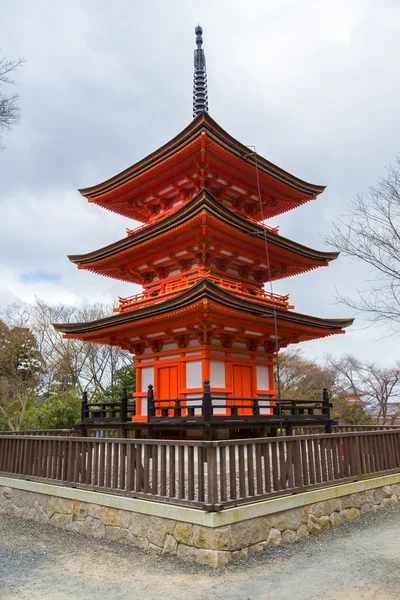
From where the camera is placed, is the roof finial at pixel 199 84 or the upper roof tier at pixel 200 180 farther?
the roof finial at pixel 199 84

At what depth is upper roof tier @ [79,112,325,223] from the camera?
1380cm

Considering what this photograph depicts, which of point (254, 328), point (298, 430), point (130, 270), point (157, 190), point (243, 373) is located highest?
point (157, 190)

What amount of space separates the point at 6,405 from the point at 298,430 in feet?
58.5

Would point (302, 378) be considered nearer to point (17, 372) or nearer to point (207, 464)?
point (17, 372)

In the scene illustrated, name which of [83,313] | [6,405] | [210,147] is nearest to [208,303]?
[210,147]

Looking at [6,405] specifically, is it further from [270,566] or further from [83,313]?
[270,566]

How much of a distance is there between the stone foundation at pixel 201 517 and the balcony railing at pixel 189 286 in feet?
22.7

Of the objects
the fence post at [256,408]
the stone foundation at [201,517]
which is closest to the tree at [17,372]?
the fence post at [256,408]

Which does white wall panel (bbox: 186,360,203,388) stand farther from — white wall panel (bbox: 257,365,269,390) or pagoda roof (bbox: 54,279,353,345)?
white wall panel (bbox: 257,365,269,390)

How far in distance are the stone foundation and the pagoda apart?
12.9ft

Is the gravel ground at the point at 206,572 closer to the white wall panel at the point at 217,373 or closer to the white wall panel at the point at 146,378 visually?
the white wall panel at the point at 217,373

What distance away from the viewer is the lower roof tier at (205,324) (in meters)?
12.0

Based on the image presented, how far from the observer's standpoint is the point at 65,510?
8227 mm

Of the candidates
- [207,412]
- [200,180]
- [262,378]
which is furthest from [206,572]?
[200,180]
